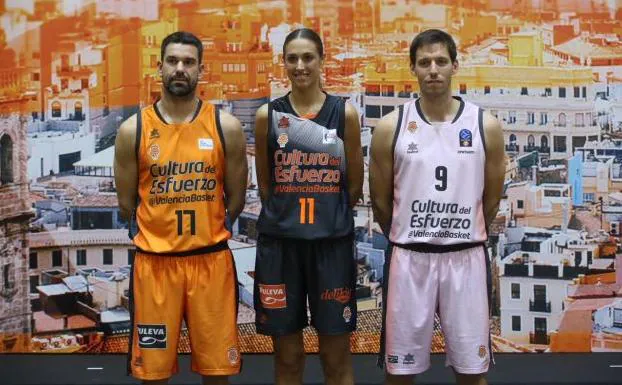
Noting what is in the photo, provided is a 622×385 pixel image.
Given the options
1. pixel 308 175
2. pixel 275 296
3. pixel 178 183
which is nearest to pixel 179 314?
pixel 275 296

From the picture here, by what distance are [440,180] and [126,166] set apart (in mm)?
1262

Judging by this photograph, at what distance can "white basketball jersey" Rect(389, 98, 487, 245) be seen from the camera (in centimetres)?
310

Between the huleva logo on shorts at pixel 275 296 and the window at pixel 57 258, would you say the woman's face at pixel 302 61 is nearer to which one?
the huleva logo on shorts at pixel 275 296

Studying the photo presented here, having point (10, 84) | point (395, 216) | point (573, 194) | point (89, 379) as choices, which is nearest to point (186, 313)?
point (395, 216)

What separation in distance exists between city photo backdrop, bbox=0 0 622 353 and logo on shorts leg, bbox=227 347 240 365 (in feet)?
5.28

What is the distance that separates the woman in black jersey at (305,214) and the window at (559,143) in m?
1.92

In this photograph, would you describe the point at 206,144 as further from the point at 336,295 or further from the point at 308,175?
the point at 336,295

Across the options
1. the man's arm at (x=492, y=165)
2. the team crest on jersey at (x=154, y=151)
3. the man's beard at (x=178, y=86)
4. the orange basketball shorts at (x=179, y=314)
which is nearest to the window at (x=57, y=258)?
the orange basketball shorts at (x=179, y=314)

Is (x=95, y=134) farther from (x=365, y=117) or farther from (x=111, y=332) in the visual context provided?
(x=365, y=117)

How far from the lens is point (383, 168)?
3.21 metres

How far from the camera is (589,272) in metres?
4.77

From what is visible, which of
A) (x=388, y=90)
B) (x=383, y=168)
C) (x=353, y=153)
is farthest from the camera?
(x=388, y=90)

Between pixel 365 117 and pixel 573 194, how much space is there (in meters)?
1.34

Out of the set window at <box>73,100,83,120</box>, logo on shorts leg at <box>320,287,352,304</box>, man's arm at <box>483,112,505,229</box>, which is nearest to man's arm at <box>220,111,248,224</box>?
logo on shorts leg at <box>320,287,352,304</box>
